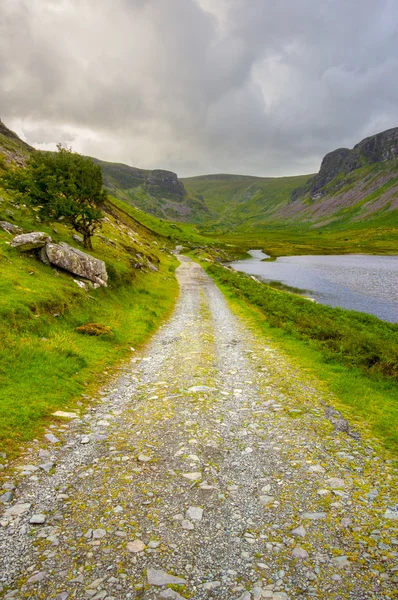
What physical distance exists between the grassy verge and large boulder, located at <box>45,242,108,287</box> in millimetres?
13949

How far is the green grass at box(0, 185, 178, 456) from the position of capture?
30.9 feet

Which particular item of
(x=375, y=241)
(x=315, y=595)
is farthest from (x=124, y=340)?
(x=375, y=241)

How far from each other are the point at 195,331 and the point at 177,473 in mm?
15855

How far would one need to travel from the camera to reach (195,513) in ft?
19.9

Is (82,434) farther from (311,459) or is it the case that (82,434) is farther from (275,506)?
(311,459)

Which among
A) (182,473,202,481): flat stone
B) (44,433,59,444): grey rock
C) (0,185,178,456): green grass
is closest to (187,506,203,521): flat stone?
(182,473,202,481): flat stone

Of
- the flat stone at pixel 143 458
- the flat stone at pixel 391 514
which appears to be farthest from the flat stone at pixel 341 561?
the flat stone at pixel 143 458

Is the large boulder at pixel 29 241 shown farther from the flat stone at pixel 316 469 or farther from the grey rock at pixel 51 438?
the flat stone at pixel 316 469

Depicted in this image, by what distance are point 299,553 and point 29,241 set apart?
81.5ft

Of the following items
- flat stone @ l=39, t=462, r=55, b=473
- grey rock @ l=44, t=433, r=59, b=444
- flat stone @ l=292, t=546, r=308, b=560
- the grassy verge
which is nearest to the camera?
flat stone @ l=292, t=546, r=308, b=560

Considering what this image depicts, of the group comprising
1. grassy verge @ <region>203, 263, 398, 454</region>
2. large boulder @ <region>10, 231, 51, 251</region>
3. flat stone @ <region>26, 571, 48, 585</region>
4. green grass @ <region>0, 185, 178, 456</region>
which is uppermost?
large boulder @ <region>10, 231, 51, 251</region>

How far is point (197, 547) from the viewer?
530cm

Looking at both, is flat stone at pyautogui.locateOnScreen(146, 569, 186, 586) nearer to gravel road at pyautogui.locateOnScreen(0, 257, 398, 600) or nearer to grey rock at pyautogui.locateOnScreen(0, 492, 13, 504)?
gravel road at pyautogui.locateOnScreen(0, 257, 398, 600)

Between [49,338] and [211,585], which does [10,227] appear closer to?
[49,338]
